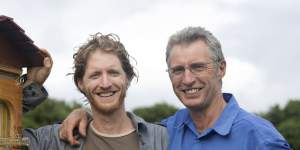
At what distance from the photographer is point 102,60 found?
6.34 meters

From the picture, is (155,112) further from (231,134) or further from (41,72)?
(231,134)

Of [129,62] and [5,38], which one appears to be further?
[129,62]

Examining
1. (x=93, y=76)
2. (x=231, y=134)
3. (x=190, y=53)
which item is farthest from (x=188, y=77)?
(x=93, y=76)

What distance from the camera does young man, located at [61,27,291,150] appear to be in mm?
6066

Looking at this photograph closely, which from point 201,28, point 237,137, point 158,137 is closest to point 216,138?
point 237,137

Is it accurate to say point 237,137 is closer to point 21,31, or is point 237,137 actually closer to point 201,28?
point 201,28

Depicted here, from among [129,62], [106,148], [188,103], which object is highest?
[129,62]

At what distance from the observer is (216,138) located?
612 cm

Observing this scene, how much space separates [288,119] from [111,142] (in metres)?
31.7

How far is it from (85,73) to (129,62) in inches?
17.9

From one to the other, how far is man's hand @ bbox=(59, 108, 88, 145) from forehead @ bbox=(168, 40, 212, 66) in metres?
1.05

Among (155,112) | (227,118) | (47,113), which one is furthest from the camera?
(155,112)

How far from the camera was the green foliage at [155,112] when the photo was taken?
112 feet

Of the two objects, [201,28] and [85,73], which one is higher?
[201,28]
